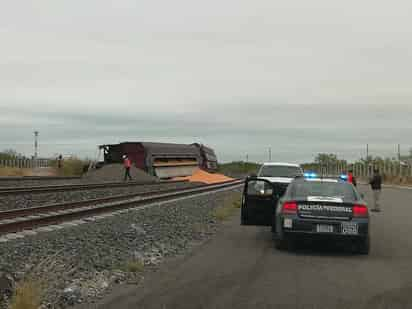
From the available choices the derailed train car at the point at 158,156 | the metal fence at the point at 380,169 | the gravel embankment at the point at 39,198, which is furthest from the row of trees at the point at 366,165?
the gravel embankment at the point at 39,198

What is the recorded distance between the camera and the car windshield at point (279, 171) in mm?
21422

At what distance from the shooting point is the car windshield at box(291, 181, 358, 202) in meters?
12.2

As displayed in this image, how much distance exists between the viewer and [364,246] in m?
11.8

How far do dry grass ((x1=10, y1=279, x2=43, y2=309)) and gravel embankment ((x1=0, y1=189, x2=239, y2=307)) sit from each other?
23 centimetres

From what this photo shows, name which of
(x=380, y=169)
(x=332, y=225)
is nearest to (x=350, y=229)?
(x=332, y=225)

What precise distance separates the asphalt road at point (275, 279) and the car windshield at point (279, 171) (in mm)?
7841

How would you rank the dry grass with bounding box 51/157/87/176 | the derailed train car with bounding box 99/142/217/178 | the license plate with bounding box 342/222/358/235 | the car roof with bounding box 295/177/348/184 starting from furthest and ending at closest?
the dry grass with bounding box 51/157/87/176 → the derailed train car with bounding box 99/142/217/178 → the car roof with bounding box 295/177/348/184 → the license plate with bounding box 342/222/358/235

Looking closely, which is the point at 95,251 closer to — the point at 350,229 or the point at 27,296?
the point at 27,296

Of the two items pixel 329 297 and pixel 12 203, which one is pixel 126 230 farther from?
pixel 12 203

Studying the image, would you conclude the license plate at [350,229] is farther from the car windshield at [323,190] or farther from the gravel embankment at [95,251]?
the gravel embankment at [95,251]

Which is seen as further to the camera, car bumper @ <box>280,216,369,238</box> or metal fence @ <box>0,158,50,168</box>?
metal fence @ <box>0,158,50,168</box>

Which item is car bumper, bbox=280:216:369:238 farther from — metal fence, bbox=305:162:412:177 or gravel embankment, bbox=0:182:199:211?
metal fence, bbox=305:162:412:177

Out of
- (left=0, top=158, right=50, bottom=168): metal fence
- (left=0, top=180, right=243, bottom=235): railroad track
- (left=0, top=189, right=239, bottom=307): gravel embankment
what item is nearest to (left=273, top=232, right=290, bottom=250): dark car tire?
(left=0, top=189, right=239, bottom=307): gravel embankment

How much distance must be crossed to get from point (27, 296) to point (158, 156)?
44900 mm
